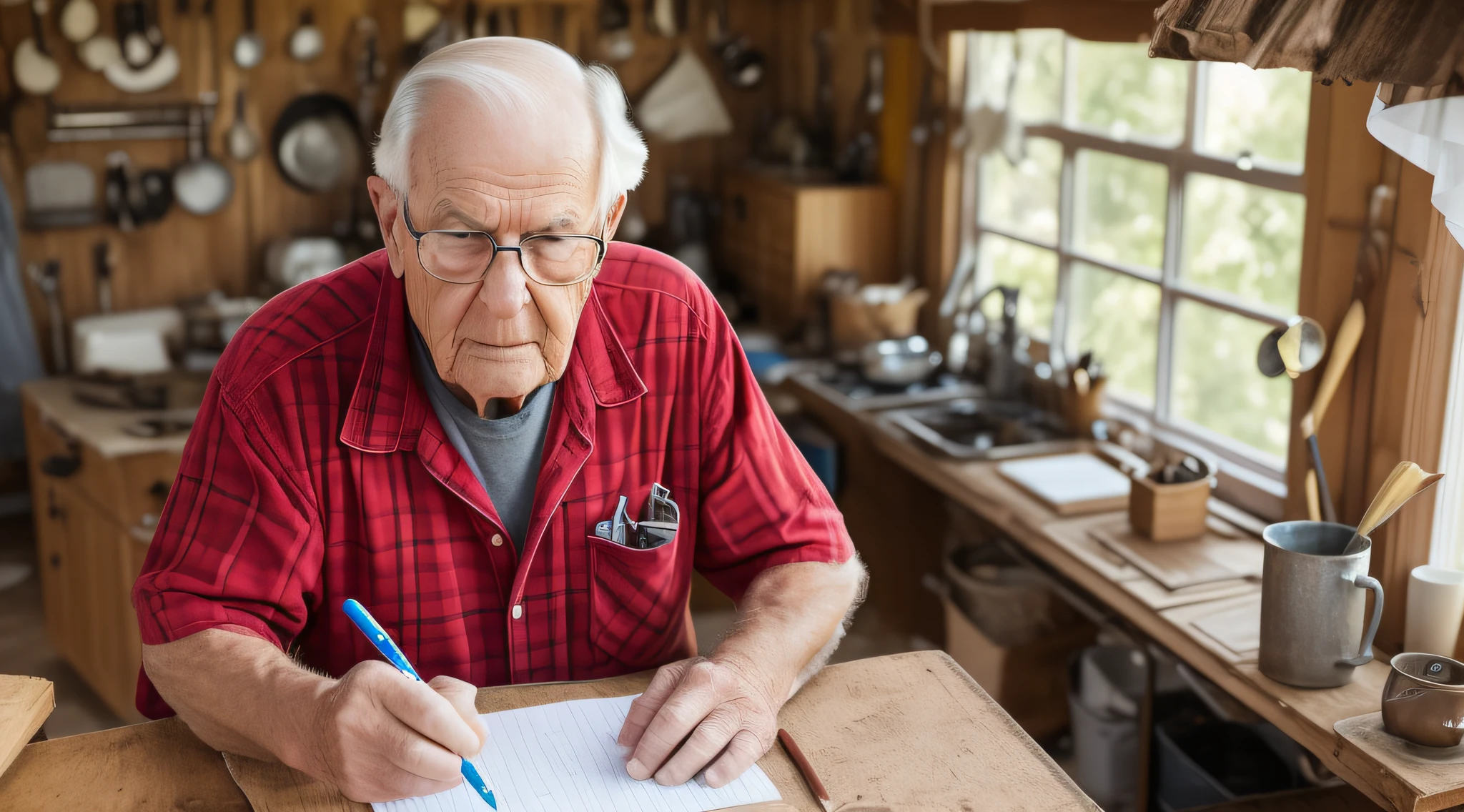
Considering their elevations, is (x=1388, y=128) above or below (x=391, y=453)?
above

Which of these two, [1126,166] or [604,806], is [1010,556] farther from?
[604,806]

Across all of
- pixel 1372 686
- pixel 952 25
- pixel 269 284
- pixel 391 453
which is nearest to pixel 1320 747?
Answer: pixel 1372 686

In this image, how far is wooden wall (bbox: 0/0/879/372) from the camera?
13.3 ft

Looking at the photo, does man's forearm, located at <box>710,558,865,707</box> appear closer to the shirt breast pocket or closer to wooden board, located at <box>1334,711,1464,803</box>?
the shirt breast pocket

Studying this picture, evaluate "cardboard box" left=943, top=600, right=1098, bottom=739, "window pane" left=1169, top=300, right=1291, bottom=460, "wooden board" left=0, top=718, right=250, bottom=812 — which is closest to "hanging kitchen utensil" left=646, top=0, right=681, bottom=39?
"window pane" left=1169, top=300, right=1291, bottom=460

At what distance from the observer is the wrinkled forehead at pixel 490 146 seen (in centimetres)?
134

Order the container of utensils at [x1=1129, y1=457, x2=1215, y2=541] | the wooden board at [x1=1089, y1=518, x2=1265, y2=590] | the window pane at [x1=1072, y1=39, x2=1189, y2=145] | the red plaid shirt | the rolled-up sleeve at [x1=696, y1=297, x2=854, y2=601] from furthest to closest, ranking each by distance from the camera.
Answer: the window pane at [x1=1072, y1=39, x2=1189, y2=145], the container of utensils at [x1=1129, y1=457, x2=1215, y2=541], the wooden board at [x1=1089, y1=518, x2=1265, y2=590], the rolled-up sleeve at [x1=696, y1=297, x2=854, y2=601], the red plaid shirt

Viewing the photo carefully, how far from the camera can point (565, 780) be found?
4.09ft

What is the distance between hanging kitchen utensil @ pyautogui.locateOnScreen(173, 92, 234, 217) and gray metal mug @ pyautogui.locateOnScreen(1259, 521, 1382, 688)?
3556 millimetres

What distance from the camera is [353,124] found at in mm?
4309

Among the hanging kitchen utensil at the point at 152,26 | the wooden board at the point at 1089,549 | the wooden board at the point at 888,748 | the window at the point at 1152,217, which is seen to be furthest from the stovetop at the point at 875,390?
the hanging kitchen utensil at the point at 152,26

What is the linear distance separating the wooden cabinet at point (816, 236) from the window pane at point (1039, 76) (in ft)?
2.15

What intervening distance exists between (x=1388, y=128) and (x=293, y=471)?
130cm

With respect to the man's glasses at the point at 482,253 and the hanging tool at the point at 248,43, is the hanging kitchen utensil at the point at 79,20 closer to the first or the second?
the hanging tool at the point at 248,43
